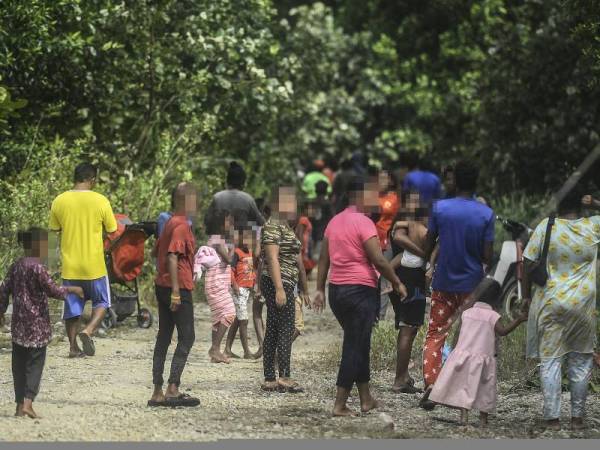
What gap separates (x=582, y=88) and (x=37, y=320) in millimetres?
12872

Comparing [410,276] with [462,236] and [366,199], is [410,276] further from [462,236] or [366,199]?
[366,199]

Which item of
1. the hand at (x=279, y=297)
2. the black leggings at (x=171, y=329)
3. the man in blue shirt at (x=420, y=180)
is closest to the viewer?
the black leggings at (x=171, y=329)

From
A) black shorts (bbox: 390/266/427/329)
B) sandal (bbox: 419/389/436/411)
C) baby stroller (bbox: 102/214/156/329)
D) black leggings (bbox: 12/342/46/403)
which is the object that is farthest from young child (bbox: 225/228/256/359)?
black leggings (bbox: 12/342/46/403)

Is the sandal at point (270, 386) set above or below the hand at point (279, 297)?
below

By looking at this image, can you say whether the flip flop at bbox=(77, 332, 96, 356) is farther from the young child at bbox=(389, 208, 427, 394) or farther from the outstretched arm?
the outstretched arm

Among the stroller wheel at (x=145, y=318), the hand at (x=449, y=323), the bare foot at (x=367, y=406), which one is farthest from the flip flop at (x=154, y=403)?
the stroller wheel at (x=145, y=318)

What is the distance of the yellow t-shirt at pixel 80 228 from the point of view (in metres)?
12.0

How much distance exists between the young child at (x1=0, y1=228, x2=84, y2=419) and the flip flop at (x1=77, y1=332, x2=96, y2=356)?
2966 millimetres

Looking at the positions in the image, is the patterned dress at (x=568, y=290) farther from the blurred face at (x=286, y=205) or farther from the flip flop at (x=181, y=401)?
the flip flop at (x=181, y=401)

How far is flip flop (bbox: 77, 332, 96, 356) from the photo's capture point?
12.2m

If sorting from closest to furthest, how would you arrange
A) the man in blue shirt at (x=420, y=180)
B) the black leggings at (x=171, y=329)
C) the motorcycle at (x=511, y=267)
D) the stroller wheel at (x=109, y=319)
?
the black leggings at (x=171, y=329) < the stroller wheel at (x=109, y=319) < the motorcycle at (x=511, y=267) < the man in blue shirt at (x=420, y=180)

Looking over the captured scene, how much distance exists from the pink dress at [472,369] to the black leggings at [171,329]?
6.01ft

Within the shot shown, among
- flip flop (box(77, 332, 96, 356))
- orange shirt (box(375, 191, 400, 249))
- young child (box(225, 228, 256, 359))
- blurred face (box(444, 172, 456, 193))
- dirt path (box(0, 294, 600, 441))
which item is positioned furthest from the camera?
orange shirt (box(375, 191, 400, 249))

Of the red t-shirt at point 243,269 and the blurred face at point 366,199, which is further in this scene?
the red t-shirt at point 243,269
